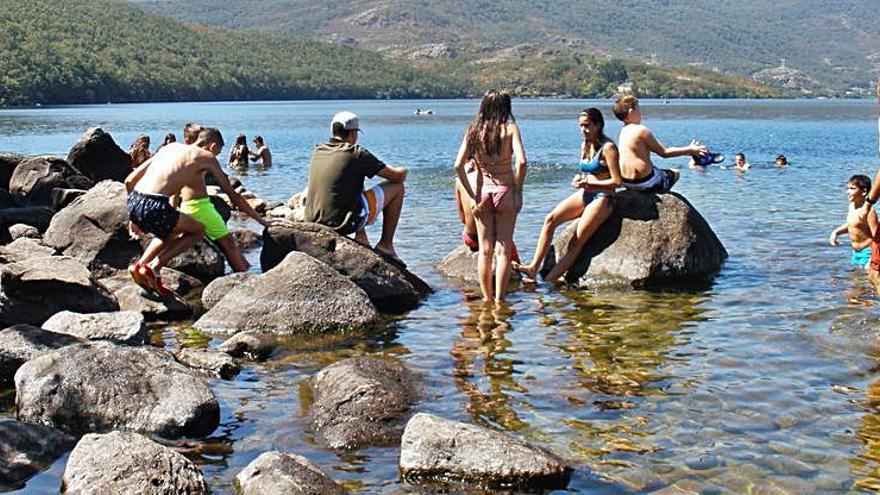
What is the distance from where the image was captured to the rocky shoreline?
744 cm

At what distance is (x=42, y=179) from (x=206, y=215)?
9.25 m

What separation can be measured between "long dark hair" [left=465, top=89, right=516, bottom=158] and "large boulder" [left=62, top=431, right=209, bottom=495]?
6534 millimetres

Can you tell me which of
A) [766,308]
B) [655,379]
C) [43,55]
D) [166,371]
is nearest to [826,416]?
[655,379]

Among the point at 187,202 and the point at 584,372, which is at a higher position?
the point at 187,202

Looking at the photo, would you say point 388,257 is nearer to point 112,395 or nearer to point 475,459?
point 112,395

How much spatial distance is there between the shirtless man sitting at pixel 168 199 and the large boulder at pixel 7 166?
10.5 metres

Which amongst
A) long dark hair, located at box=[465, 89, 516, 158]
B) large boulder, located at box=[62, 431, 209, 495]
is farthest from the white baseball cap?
large boulder, located at box=[62, 431, 209, 495]

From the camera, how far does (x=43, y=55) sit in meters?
156

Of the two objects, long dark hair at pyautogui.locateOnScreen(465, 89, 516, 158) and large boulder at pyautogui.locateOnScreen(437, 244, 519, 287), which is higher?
long dark hair at pyautogui.locateOnScreen(465, 89, 516, 158)

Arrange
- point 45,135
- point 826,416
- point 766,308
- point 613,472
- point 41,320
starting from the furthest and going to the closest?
point 45,135 → point 766,308 → point 41,320 → point 826,416 → point 613,472

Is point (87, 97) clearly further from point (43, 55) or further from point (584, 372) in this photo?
point (584, 372)

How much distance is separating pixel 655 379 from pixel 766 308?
3694mm

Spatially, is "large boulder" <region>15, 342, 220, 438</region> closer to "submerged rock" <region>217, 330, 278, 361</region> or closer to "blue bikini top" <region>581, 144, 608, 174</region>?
Result: "submerged rock" <region>217, 330, 278, 361</region>

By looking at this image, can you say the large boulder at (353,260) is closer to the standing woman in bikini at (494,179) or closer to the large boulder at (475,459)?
the standing woman in bikini at (494,179)
